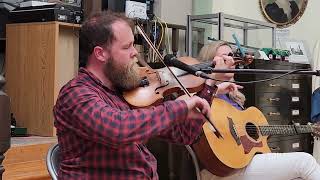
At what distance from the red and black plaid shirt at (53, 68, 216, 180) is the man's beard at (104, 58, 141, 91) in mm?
36

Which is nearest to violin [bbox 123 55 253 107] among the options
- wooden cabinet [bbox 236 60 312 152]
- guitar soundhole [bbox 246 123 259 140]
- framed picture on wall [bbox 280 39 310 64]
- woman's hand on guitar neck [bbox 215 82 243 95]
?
woman's hand on guitar neck [bbox 215 82 243 95]

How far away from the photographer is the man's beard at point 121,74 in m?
1.52

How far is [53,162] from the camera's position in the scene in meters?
1.60

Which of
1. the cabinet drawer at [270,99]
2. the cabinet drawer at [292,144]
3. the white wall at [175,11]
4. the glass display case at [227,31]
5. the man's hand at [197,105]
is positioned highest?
the white wall at [175,11]

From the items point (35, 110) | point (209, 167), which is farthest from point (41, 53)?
point (209, 167)

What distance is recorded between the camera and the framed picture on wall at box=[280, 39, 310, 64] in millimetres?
4141

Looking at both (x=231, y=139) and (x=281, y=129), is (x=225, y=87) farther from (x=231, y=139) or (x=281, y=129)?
(x=281, y=129)

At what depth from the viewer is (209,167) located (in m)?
2.11

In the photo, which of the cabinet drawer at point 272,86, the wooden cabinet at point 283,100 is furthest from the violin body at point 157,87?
the cabinet drawer at point 272,86

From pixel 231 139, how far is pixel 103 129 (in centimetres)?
103

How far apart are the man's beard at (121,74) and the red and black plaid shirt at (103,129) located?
0.04 meters

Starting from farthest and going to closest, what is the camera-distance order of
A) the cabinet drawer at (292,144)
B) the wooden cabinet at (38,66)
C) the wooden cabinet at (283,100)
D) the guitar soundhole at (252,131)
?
1. the cabinet drawer at (292,144)
2. the wooden cabinet at (283,100)
3. the wooden cabinet at (38,66)
4. the guitar soundhole at (252,131)

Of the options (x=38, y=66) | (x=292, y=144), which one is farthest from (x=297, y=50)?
(x=38, y=66)

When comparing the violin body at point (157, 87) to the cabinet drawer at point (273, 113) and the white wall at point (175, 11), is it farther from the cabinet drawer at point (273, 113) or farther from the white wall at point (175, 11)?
the white wall at point (175, 11)
